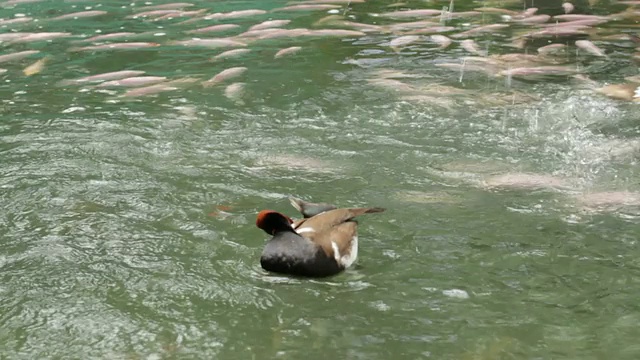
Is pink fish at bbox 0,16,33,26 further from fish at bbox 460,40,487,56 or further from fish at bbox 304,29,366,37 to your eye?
fish at bbox 460,40,487,56

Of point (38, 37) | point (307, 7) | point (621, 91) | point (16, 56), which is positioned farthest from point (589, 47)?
point (38, 37)

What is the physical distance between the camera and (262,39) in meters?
11.5

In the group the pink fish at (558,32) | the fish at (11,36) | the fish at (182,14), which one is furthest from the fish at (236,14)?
the pink fish at (558,32)

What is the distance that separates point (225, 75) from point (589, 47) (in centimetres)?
449

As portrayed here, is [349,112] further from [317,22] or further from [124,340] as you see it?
[317,22]

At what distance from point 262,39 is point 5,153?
17.1 ft

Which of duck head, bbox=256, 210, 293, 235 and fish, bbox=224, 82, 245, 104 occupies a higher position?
duck head, bbox=256, 210, 293, 235

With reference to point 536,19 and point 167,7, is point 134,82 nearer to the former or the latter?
point 167,7

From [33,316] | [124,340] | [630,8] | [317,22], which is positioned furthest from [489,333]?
[630,8]

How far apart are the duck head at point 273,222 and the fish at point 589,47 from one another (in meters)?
6.49

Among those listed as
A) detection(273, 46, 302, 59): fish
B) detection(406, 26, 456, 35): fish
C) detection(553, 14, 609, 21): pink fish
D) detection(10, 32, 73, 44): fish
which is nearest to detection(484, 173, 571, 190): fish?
detection(273, 46, 302, 59): fish

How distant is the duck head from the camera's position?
442 cm

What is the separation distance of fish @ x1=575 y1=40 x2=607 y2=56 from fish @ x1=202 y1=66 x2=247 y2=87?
422 cm

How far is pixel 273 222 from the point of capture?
14.6 feet
